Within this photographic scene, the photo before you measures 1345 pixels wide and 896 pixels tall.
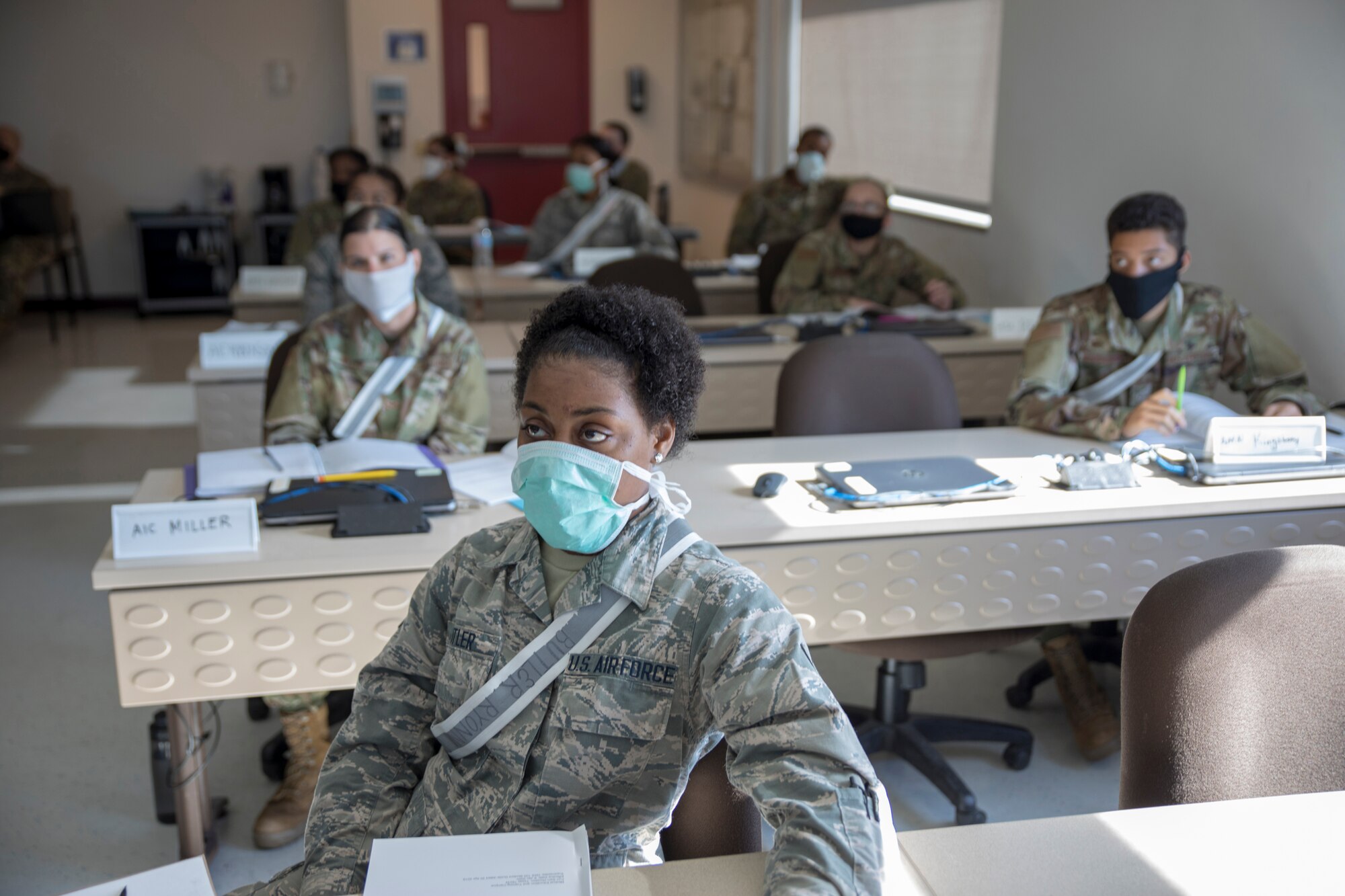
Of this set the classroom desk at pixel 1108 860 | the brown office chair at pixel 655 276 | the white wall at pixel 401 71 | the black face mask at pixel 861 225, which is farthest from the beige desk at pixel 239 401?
the white wall at pixel 401 71

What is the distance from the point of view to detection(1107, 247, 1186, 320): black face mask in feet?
9.62

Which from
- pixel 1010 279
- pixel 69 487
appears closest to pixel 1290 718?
pixel 1010 279

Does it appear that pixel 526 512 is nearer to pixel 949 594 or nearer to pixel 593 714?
pixel 593 714

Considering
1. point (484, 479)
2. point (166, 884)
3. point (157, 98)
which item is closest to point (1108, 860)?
point (166, 884)

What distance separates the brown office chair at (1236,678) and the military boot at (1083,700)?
141cm

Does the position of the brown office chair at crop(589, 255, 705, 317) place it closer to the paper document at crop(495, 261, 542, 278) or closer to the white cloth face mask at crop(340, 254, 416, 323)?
the paper document at crop(495, 261, 542, 278)

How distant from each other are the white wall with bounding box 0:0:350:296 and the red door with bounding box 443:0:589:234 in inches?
36.4

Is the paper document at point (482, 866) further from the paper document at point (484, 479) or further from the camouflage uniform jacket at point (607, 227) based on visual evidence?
the camouflage uniform jacket at point (607, 227)

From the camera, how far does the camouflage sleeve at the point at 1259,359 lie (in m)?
3.04

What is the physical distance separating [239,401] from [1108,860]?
3130 mm

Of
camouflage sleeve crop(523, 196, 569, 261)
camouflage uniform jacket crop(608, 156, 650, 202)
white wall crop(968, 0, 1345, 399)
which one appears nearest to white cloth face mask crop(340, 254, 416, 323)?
Answer: white wall crop(968, 0, 1345, 399)

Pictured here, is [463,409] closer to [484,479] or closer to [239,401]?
[484,479]

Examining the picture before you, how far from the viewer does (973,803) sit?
2.51 metres

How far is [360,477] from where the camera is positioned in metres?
2.32
